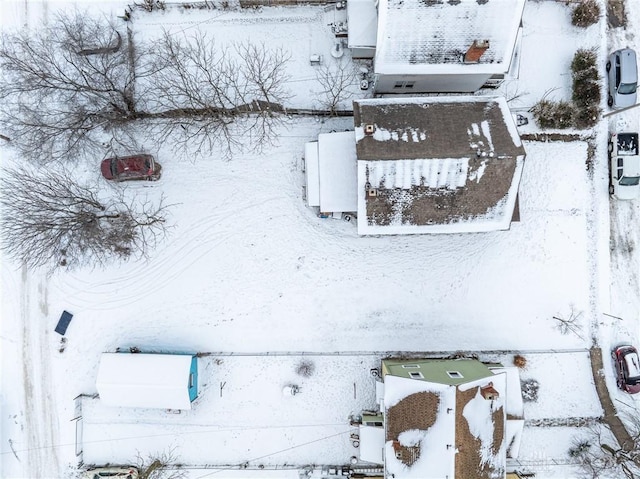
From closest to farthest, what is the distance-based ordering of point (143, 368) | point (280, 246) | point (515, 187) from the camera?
point (515, 187) < point (143, 368) < point (280, 246)

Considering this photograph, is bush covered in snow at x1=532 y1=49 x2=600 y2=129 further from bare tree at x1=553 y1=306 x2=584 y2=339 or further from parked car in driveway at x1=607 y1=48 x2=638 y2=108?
bare tree at x1=553 y1=306 x2=584 y2=339

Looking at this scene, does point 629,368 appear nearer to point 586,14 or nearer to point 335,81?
point 586,14

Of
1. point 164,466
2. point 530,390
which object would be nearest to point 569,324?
point 530,390

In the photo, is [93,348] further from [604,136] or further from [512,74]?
[604,136]

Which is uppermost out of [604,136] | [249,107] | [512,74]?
[512,74]

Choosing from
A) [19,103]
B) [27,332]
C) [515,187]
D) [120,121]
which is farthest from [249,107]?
[27,332]

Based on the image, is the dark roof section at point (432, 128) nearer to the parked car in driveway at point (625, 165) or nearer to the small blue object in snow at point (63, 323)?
the parked car in driveway at point (625, 165)
